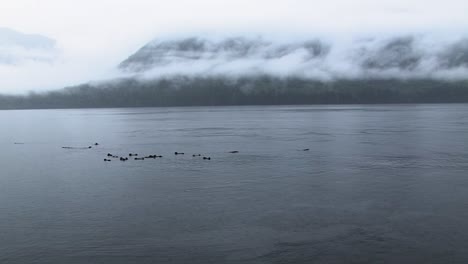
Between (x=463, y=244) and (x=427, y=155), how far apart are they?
5024cm

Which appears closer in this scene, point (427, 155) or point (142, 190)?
point (142, 190)

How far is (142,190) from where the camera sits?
5719cm

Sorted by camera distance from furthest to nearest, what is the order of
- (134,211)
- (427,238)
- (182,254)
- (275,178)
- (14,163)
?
1. (14,163)
2. (275,178)
3. (134,211)
4. (427,238)
5. (182,254)

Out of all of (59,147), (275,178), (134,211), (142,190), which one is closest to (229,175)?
(275,178)

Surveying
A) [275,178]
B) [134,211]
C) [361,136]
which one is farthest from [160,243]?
[361,136]

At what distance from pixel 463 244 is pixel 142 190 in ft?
112

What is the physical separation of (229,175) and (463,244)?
3385cm

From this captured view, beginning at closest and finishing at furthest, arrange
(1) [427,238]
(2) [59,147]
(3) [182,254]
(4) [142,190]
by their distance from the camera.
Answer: (3) [182,254] → (1) [427,238] → (4) [142,190] → (2) [59,147]

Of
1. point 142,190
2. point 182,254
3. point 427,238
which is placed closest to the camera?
point 182,254

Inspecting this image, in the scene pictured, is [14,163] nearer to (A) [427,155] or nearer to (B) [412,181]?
(B) [412,181]

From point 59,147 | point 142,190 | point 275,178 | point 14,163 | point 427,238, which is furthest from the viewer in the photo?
point 59,147

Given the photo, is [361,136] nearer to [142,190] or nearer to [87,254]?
[142,190]

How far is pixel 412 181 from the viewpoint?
59656mm

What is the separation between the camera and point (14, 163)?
83.6 meters
